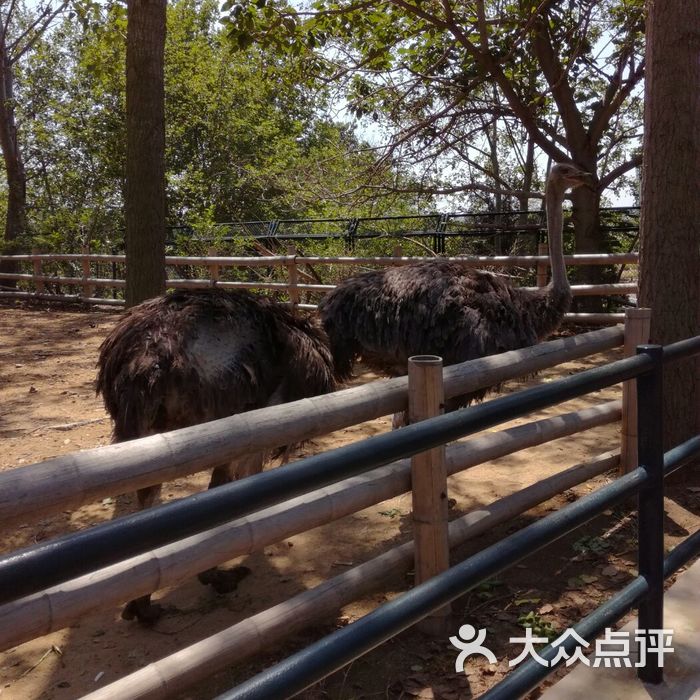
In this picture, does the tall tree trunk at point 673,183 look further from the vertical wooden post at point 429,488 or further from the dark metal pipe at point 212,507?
the dark metal pipe at point 212,507

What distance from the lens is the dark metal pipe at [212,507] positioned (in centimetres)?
93

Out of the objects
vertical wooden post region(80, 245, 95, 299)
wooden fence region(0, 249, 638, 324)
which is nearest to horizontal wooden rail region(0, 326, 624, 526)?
wooden fence region(0, 249, 638, 324)

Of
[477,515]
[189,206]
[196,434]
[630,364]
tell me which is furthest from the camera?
[189,206]

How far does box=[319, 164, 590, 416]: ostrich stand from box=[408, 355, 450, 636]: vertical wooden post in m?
1.43

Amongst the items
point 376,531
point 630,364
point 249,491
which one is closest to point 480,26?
point 376,531

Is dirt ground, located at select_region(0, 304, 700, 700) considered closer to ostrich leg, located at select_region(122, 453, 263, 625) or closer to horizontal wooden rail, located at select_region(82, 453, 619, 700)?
ostrich leg, located at select_region(122, 453, 263, 625)

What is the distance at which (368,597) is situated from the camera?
3.22m

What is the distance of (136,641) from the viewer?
2.97m

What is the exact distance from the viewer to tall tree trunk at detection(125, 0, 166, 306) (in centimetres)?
526

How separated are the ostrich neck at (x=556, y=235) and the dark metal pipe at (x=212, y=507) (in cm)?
386

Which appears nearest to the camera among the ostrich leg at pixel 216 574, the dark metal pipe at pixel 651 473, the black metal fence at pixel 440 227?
the dark metal pipe at pixel 651 473

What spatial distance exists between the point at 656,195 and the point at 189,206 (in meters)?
14.4

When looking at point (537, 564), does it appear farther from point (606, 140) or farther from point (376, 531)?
point (606, 140)

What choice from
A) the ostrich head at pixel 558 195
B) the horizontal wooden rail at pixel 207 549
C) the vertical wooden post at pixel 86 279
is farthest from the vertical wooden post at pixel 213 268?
the horizontal wooden rail at pixel 207 549
